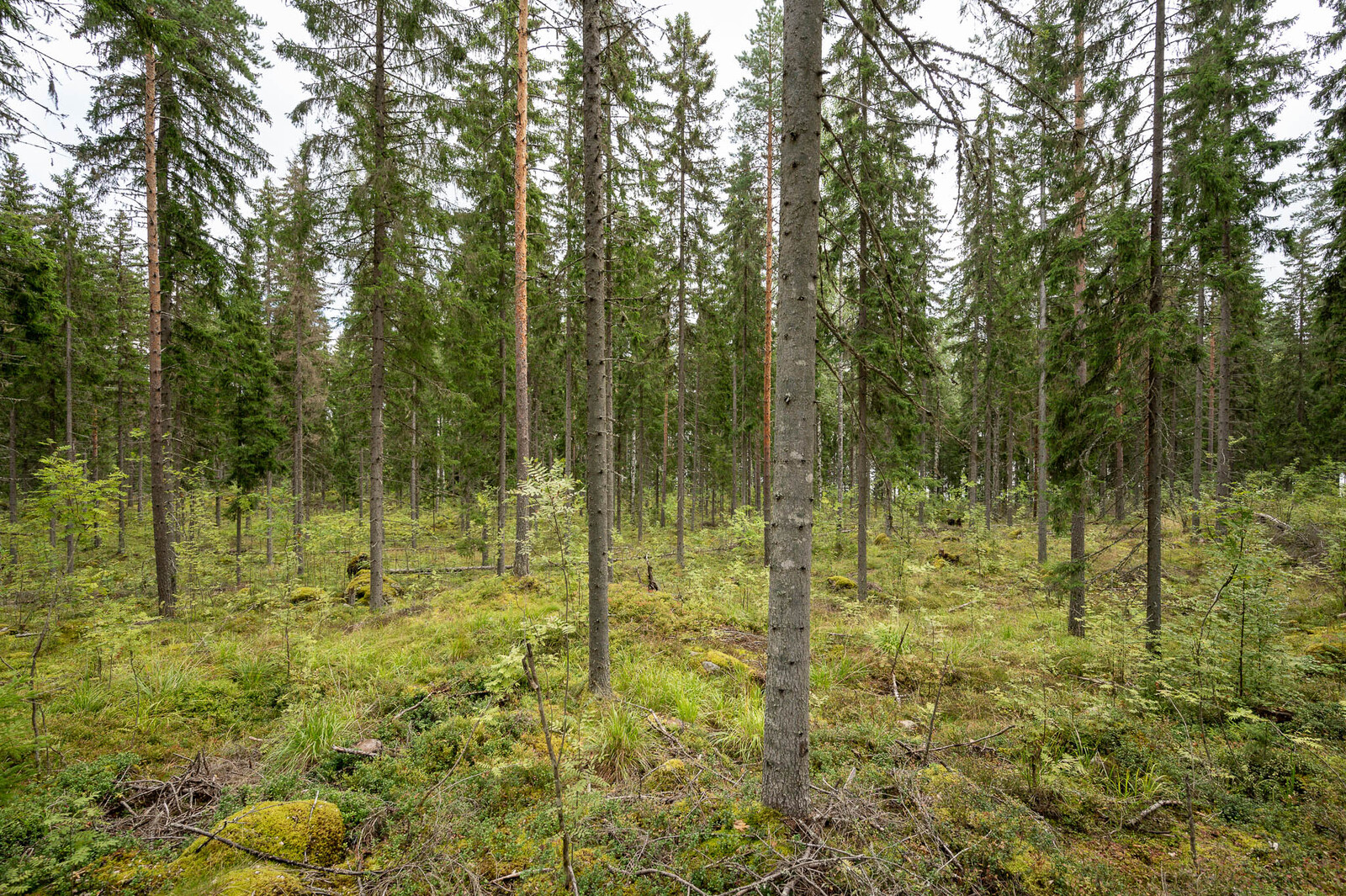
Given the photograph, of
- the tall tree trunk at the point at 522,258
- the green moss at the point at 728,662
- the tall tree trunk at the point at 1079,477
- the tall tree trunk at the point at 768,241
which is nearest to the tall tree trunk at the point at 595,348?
the green moss at the point at 728,662

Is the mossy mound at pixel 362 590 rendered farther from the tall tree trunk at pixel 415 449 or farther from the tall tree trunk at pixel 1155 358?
the tall tree trunk at pixel 1155 358

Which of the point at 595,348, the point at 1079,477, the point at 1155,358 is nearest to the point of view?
the point at 595,348

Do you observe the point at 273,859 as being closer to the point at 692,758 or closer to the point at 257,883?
the point at 257,883

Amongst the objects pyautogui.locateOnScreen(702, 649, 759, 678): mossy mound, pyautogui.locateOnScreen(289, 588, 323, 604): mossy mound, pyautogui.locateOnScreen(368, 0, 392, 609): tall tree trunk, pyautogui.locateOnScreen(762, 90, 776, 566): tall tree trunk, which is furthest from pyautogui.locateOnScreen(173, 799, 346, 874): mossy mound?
pyautogui.locateOnScreen(762, 90, 776, 566): tall tree trunk

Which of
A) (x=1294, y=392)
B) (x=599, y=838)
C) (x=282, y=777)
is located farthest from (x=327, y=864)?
(x=1294, y=392)

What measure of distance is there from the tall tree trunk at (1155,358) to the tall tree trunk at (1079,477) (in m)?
0.81

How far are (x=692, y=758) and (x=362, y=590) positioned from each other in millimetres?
11459

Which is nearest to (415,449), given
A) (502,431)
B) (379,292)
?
(502,431)

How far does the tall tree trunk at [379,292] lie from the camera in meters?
10.2

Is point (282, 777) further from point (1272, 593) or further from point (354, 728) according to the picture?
point (1272, 593)

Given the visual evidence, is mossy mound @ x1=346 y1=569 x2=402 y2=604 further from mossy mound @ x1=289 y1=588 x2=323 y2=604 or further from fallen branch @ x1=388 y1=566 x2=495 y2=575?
fallen branch @ x1=388 y1=566 x2=495 y2=575

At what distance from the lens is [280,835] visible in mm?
3334

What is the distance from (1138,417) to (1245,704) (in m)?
3.97

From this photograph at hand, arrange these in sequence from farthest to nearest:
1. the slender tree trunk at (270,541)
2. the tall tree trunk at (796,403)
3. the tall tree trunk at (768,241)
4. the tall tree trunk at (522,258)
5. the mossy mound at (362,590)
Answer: the slender tree trunk at (270,541), the tall tree trunk at (768,241), the mossy mound at (362,590), the tall tree trunk at (522,258), the tall tree trunk at (796,403)
